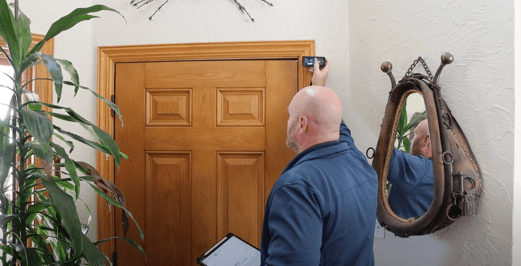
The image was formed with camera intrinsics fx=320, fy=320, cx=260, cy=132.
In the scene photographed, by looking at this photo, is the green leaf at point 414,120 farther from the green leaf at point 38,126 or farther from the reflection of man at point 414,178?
the green leaf at point 38,126

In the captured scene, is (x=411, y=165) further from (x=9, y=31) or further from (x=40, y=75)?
(x=40, y=75)

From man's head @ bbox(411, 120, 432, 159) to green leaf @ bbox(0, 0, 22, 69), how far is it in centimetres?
121

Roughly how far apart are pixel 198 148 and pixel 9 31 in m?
0.99

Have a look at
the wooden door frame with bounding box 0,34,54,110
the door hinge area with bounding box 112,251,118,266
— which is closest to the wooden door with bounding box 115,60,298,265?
the door hinge area with bounding box 112,251,118,266

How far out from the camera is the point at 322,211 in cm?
83

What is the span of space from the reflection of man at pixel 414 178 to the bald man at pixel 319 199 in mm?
204

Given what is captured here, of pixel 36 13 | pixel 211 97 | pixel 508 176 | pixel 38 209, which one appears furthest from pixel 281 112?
pixel 36 13

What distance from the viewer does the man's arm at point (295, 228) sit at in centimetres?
78

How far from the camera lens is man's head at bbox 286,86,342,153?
901mm

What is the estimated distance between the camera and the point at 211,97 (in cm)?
167

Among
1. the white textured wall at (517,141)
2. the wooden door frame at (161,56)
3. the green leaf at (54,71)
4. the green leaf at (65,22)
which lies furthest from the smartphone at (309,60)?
the green leaf at (54,71)

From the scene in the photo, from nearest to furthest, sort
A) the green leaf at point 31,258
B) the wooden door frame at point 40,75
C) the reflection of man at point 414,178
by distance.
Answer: the green leaf at point 31,258, the reflection of man at point 414,178, the wooden door frame at point 40,75

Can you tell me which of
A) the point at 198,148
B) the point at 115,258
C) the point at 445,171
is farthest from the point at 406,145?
the point at 115,258

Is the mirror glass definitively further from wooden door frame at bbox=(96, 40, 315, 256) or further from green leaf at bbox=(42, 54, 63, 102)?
green leaf at bbox=(42, 54, 63, 102)
